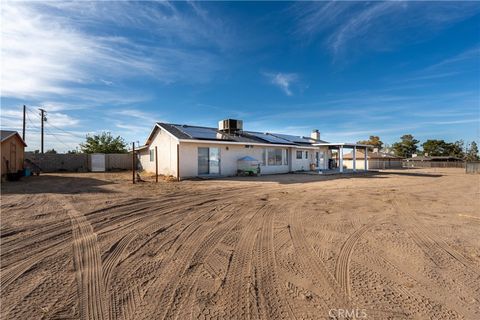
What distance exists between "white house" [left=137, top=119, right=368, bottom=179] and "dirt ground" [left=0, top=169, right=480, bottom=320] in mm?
8419

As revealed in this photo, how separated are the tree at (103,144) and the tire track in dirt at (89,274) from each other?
97.9ft

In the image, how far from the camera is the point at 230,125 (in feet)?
63.6

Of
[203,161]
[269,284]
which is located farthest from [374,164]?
[269,284]

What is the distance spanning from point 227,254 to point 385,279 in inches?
86.9

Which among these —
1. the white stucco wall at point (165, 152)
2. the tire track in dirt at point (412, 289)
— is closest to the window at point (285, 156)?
the white stucco wall at point (165, 152)

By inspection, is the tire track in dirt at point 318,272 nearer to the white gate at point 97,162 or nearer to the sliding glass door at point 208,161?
the sliding glass door at point 208,161

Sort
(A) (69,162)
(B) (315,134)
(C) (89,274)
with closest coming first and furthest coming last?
(C) (89,274) < (A) (69,162) < (B) (315,134)

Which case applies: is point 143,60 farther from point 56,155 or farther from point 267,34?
point 56,155

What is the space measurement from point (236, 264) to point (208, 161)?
1251 centimetres

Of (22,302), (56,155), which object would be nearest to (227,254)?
(22,302)

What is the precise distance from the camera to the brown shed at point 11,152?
13.8 m

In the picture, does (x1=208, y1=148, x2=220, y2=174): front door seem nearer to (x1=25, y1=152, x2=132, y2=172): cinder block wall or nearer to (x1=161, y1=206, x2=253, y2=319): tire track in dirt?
(x1=161, y1=206, x2=253, y2=319): tire track in dirt

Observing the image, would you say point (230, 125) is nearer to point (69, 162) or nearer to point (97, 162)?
point (97, 162)

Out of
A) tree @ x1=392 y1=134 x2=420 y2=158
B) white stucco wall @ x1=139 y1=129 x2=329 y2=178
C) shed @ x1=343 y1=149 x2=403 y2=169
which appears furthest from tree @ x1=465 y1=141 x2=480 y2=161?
white stucco wall @ x1=139 y1=129 x2=329 y2=178
